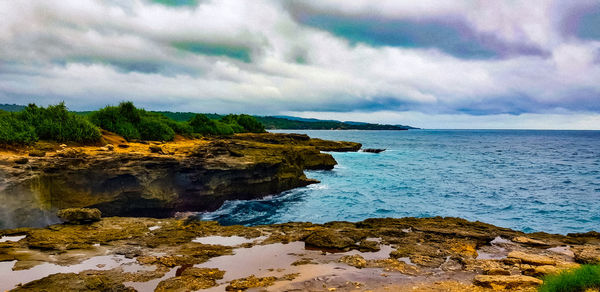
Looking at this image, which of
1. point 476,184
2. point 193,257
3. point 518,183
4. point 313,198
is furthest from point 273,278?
point 518,183

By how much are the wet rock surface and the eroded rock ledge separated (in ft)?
10.3

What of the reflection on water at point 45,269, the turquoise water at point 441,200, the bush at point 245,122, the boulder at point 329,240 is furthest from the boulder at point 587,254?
the bush at point 245,122

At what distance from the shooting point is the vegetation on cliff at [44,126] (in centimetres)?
1519

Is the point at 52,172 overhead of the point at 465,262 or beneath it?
overhead

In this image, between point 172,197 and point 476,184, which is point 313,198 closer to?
point 172,197

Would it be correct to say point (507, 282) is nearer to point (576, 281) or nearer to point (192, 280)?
point (576, 281)

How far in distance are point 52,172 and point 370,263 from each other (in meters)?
15.0

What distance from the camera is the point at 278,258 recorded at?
955 centimetres

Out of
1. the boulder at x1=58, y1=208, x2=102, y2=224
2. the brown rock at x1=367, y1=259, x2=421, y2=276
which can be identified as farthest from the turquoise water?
the brown rock at x1=367, y1=259, x2=421, y2=276

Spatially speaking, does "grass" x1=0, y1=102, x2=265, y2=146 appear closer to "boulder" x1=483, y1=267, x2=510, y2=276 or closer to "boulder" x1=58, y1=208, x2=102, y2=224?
"boulder" x1=58, y1=208, x2=102, y2=224

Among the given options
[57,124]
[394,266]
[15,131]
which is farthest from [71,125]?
[394,266]

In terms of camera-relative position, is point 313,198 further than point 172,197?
Yes

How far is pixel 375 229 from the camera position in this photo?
1261 centimetres

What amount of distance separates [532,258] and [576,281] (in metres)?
3.12
